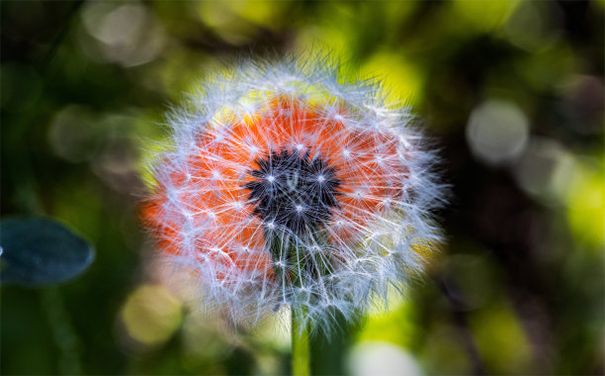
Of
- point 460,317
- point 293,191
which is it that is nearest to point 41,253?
point 293,191

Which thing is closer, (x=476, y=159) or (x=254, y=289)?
(x=254, y=289)

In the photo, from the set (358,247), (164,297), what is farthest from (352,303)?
(164,297)

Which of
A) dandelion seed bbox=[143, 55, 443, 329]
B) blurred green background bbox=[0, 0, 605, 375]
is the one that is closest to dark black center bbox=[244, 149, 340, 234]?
dandelion seed bbox=[143, 55, 443, 329]

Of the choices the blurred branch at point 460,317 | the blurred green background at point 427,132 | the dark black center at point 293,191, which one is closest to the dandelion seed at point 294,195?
the dark black center at point 293,191

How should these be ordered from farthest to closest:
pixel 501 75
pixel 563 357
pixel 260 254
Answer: pixel 501 75
pixel 563 357
pixel 260 254

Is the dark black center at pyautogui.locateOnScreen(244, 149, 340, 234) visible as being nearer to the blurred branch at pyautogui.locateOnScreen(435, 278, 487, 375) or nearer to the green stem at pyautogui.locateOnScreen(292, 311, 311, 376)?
the green stem at pyautogui.locateOnScreen(292, 311, 311, 376)

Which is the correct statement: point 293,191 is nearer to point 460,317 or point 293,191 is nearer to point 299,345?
point 299,345

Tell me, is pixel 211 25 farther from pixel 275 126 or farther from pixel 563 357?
pixel 563 357
